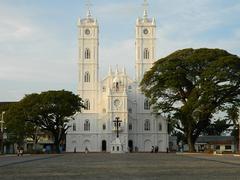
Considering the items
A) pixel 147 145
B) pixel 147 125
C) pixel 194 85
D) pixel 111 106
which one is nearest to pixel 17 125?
pixel 194 85

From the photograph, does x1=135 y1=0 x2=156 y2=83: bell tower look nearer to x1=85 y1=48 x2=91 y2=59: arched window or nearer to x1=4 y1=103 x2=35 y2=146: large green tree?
x1=85 y1=48 x2=91 y2=59: arched window

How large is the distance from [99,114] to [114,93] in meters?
6.00

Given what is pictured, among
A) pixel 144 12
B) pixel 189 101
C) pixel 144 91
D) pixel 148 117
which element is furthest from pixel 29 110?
pixel 144 12

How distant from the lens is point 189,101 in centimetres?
6644

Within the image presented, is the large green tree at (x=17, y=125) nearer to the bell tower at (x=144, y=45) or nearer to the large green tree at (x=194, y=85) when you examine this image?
the large green tree at (x=194, y=85)

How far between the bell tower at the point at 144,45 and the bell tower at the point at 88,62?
8.98m

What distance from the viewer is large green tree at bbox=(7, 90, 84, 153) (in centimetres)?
8219

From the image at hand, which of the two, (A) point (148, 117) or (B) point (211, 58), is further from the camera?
(A) point (148, 117)

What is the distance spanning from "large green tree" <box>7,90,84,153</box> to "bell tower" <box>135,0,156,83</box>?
30162mm

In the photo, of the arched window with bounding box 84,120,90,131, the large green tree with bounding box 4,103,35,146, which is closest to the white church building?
the arched window with bounding box 84,120,90,131

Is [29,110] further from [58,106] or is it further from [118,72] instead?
[118,72]

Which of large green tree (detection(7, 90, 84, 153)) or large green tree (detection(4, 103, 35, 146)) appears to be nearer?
large green tree (detection(4, 103, 35, 146))

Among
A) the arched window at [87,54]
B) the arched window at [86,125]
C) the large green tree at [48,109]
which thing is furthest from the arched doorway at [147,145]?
the large green tree at [48,109]

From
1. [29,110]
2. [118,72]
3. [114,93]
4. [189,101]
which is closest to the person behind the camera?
[189,101]
